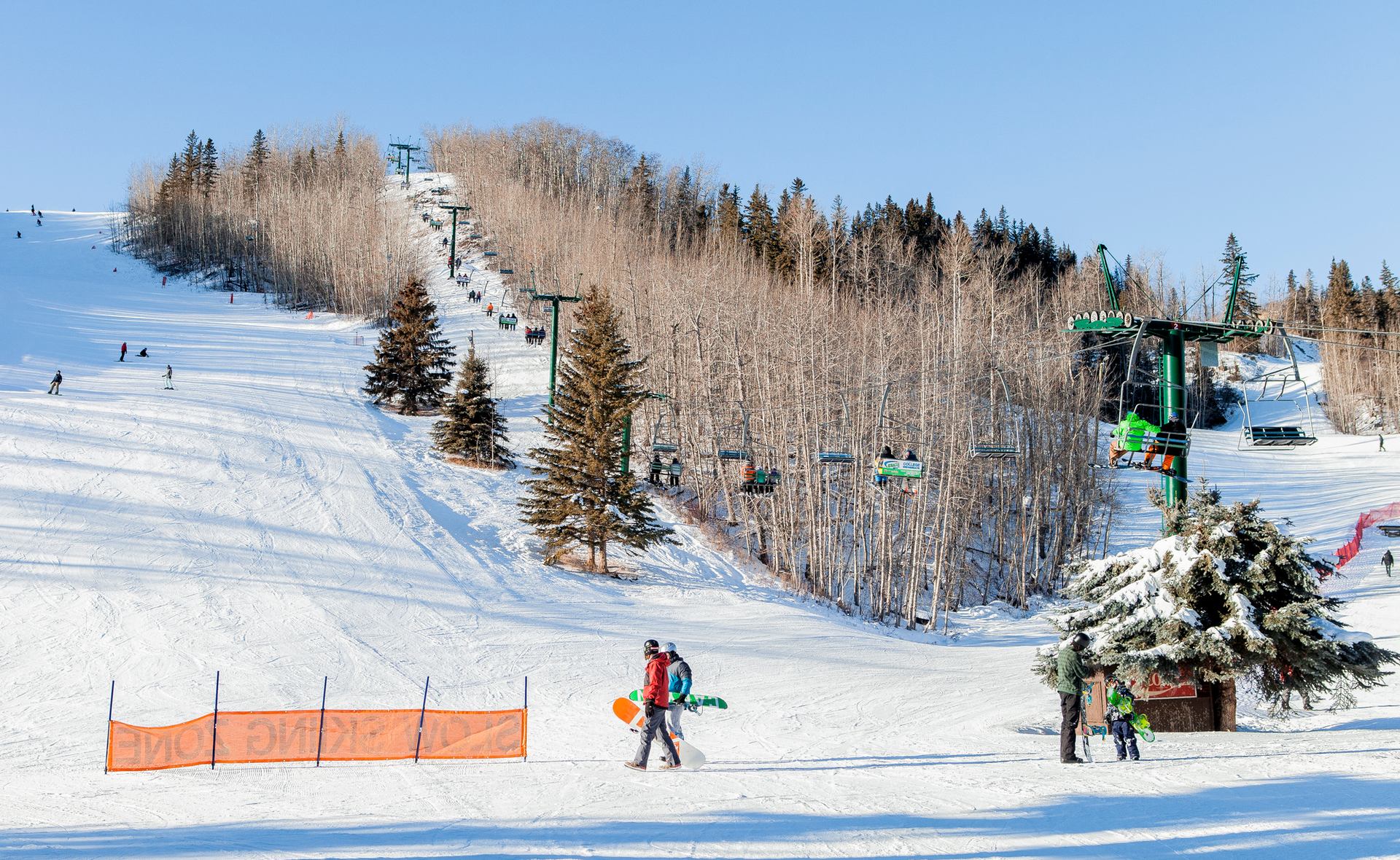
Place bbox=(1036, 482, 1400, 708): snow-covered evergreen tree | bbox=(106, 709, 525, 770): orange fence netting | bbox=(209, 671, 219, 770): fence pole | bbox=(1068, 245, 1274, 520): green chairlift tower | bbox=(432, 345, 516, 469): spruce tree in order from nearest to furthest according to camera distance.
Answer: bbox=(209, 671, 219, 770): fence pole
bbox=(106, 709, 525, 770): orange fence netting
bbox=(1036, 482, 1400, 708): snow-covered evergreen tree
bbox=(1068, 245, 1274, 520): green chairlift tower
bbox=(432, 345, 516, 469): spruce tree

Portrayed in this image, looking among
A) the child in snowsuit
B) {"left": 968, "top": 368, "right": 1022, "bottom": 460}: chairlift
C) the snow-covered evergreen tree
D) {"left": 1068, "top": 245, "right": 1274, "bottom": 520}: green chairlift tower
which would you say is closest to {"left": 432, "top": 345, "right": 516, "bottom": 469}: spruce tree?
{"left": 968, "top": 368, "right": 1022, "bottom": 460}: chairlift

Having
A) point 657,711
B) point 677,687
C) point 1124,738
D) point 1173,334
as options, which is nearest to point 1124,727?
point 1124,738

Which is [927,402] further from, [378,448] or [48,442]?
[48,442]

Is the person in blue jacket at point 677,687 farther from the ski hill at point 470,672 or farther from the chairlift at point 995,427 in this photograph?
the chairlift at point 995,427

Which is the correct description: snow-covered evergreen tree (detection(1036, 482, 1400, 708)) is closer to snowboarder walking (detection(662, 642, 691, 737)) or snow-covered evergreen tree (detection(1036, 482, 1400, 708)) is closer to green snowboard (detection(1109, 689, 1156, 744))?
green snowboard (detection(1109, 689, 1156, 744))

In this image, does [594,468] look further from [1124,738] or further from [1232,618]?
[1124,738]

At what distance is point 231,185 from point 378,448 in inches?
3080

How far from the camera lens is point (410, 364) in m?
46.2

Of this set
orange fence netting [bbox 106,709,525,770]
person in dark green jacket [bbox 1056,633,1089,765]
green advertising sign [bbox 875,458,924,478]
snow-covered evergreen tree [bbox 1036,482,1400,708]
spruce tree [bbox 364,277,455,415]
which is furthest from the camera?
spruce tree [bbox 364,277,455,415]

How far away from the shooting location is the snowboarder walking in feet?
33.7

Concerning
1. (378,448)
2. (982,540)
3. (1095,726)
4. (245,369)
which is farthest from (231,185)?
(1095,726)

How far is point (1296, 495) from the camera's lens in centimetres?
5044

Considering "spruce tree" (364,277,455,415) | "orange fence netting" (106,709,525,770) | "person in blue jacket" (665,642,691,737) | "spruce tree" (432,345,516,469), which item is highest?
"spruce tree" (364,277,455,415)

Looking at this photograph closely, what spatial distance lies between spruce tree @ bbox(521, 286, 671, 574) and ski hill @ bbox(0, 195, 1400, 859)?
4.36 ft
